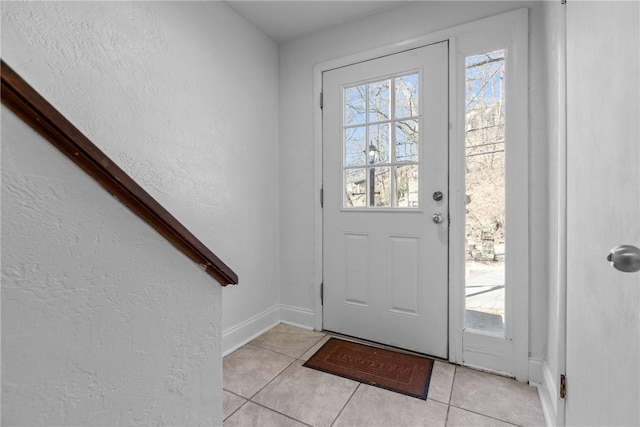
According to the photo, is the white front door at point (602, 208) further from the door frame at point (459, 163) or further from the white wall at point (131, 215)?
the white wall at point (131, 215)

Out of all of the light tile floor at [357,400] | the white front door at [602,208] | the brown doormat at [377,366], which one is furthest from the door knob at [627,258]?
the brown doormat at [377,366]

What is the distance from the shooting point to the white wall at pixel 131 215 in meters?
0.50

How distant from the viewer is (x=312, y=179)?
243 cm

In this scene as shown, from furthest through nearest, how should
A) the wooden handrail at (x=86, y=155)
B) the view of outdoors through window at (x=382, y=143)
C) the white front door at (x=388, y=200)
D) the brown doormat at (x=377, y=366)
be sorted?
the view of outdoors through window at (x=382, y=143), the white front door at (x=388, y=200), the brown doormat at (x=377, y=366), the wooden handrail at (x=86, y=155)

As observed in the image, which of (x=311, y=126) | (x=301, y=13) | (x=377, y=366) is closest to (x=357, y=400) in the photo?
(x=377, y=366)

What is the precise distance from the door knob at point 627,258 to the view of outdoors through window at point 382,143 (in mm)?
1464

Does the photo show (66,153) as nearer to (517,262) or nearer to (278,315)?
(517,262)

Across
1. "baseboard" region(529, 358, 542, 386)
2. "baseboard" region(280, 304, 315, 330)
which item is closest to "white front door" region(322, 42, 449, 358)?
"baseboard" region(280, 304, 315, 330)

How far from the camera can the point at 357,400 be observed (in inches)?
61.4

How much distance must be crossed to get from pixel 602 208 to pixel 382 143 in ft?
4.86

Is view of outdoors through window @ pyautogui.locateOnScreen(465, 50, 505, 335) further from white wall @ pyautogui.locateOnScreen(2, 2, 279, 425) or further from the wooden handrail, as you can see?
the wooden handrail

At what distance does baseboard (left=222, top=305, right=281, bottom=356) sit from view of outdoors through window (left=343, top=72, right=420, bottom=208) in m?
1.06

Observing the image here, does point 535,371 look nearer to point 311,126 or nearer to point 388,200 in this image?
point 388,200

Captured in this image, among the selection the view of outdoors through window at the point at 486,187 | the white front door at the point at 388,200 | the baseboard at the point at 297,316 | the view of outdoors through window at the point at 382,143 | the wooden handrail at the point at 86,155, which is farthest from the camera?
the baseboard at the point at 297,316
